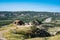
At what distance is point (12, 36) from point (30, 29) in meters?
5.28

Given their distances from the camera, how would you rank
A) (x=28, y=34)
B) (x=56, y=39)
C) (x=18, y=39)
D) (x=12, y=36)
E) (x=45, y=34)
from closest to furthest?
(x=56, y=39) < (x=18, y=39) < (x=12, y=36) < (x=28, y=34) < (x=45, y=34)

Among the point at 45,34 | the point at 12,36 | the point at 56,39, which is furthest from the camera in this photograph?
the point at 45,34

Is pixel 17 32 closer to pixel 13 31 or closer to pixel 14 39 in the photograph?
pixel 13 31

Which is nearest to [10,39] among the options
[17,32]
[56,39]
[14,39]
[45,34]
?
[14,39]

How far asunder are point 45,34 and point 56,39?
31.2ft

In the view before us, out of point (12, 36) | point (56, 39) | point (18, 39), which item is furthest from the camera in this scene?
point (12, 36)

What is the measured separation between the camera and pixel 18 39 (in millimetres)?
25672

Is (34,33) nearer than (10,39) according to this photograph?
No

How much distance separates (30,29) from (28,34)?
5.63 feet

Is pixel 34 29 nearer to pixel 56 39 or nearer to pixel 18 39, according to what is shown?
pixel 18 39

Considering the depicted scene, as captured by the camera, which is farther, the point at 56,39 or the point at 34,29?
the point at 34,29

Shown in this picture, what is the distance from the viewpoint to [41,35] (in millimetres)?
32219

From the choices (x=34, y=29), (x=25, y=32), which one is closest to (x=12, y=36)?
(x=25, y=32)

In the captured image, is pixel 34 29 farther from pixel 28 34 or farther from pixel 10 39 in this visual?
pixel 10 39
